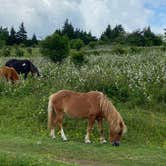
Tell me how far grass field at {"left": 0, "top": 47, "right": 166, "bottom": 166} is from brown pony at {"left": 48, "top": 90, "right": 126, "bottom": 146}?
421 millimetres

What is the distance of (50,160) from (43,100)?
7.58 metres

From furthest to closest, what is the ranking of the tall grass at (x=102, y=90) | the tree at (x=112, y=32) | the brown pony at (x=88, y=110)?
the tree at (x=112, y=32)
the tall grass at (x=102, y=90)
the brown pony at (x=88, y=110)

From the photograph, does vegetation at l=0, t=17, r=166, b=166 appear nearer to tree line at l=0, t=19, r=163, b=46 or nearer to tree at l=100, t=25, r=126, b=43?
tree line at l=0, t=19, r=163, b=46

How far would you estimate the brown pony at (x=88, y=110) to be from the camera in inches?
503

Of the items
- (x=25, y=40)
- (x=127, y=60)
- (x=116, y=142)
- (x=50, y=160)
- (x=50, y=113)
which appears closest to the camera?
(x=50, y=160)

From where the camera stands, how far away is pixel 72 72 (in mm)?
20969

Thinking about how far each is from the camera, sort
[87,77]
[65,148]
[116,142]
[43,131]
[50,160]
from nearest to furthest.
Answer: [50,160], [65,148], [116,142], [43,131], [87,77]

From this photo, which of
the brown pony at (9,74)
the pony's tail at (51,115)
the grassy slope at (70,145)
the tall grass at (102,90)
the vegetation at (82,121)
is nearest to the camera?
the grassy slope at (70,145)

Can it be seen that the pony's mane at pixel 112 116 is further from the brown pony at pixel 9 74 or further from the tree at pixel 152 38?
the tree at pixel 152 38

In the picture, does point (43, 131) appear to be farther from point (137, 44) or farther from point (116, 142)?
point (137, 44)

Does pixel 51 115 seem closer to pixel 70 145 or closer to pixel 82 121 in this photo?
pixel 70 145

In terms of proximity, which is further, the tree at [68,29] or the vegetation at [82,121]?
the tree at [68,29]

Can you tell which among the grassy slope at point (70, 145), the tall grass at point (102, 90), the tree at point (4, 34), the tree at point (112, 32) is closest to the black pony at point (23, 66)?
the tall grass at point (102, 90)

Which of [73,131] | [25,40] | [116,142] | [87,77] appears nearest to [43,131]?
[73,131]
